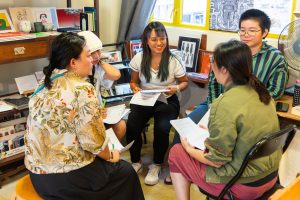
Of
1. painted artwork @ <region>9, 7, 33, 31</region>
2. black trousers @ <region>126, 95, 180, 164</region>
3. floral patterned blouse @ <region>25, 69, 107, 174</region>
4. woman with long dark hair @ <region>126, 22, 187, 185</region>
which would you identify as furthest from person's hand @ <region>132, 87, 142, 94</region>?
floral patterned blouse @ <region>25, 69, 107, 174</region>

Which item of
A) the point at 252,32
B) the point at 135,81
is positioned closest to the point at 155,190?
the point at 135,81

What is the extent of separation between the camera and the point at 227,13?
9.29 feet

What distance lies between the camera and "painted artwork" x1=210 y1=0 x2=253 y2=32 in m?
2.75

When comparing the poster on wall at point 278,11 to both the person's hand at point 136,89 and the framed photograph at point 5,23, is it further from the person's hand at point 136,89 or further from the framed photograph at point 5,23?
the framed photograph at point 5,23

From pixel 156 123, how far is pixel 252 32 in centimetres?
91

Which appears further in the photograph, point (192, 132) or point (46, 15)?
point (46, 15)

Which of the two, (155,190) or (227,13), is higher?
(227,13)

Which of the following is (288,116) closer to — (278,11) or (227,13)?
(278,11)

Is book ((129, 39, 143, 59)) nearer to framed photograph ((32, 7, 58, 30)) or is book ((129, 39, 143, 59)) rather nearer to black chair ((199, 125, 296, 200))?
framed photograph ((32, 7, 58, 30))

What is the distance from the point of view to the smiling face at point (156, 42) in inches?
95.7

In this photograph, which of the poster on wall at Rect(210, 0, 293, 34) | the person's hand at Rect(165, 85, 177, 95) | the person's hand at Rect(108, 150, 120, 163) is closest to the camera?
the person's hand at Rect(108, 150, 120, 163)

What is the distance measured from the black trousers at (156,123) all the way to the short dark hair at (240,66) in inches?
40.7

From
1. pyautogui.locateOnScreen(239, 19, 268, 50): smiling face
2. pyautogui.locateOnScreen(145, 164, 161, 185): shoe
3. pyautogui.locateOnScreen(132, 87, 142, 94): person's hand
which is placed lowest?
pyautogui.locateOnScreen(145, 164, 161, 185): shoe

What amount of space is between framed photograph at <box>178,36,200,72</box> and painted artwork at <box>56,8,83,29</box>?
918 mm
